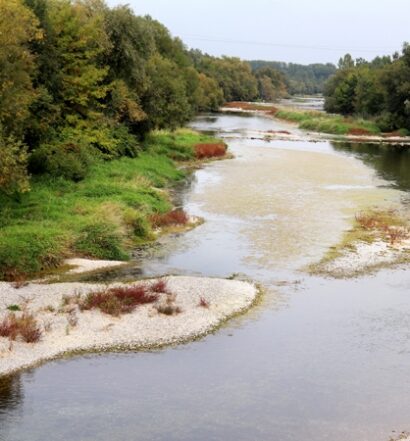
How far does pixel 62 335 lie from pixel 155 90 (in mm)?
41924

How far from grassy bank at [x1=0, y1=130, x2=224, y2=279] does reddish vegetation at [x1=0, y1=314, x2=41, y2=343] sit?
526 cm

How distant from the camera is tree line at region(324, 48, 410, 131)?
327ft

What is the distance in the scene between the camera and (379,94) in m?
112

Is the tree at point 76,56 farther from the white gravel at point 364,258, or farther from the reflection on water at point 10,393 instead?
the reflection on water at point 10,393

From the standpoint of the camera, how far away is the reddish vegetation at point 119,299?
76.0 feet

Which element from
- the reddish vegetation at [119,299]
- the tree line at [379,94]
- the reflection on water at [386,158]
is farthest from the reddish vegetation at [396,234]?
the tree line at [379,94]

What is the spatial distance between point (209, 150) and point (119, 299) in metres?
46.0

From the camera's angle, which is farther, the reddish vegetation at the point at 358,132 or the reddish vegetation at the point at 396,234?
the reddish vegetation at the point at 358,132

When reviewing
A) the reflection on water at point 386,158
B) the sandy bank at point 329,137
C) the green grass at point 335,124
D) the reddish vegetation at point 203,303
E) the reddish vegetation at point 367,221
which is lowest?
the reddish vegetation at point 203,303

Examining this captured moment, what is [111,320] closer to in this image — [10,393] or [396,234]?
[10,393]

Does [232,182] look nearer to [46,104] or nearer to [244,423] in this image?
[46,104]

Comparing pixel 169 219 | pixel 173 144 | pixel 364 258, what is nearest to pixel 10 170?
pixel 169 219

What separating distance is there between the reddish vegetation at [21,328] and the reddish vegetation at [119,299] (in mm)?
2201

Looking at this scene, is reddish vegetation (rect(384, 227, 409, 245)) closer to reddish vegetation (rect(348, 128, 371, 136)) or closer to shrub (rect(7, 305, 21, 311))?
shrub (rect(7, 305, 21, 311))
